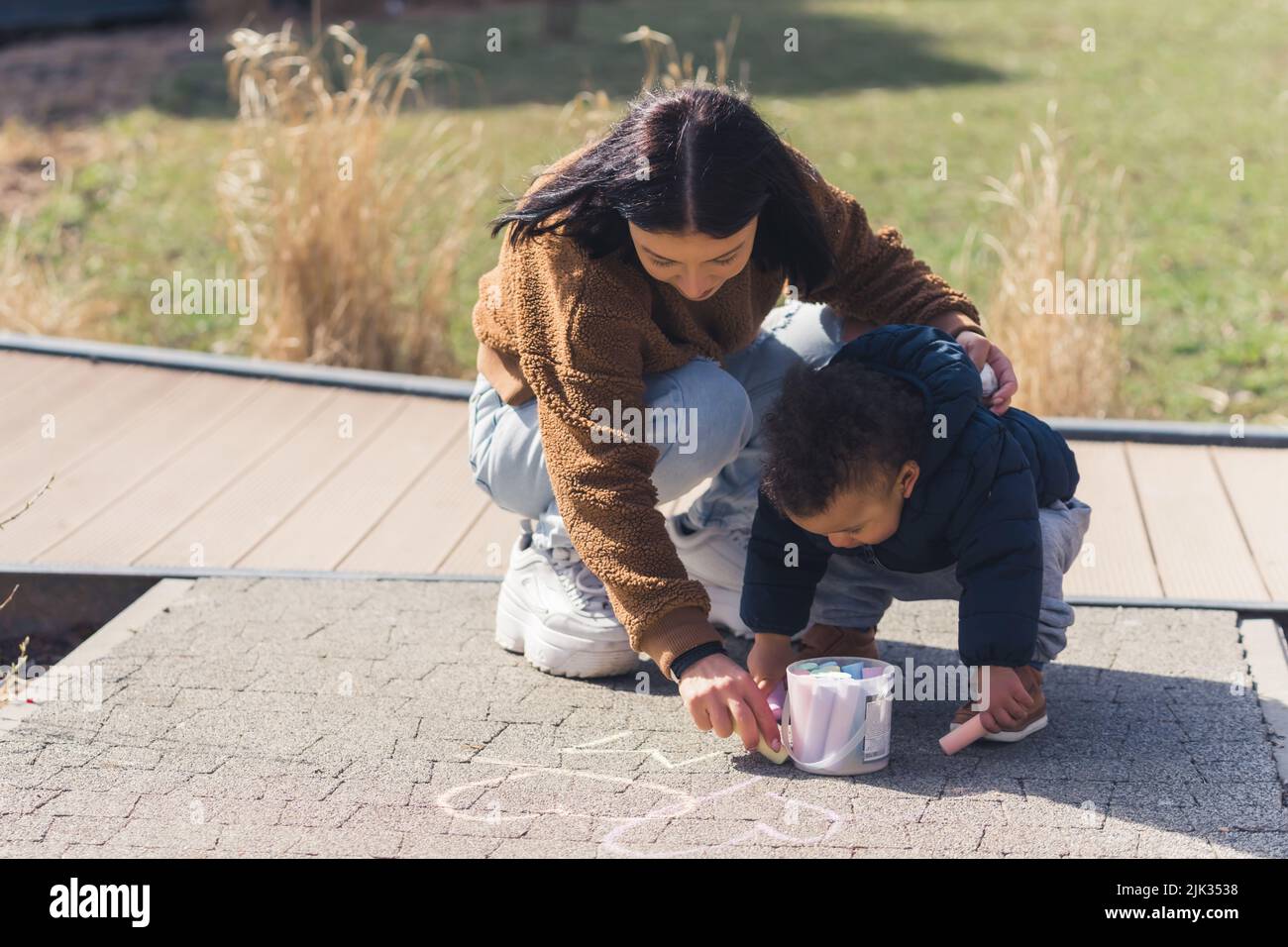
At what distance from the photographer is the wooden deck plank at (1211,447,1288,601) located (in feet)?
11.5

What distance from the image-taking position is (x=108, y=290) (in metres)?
6.32

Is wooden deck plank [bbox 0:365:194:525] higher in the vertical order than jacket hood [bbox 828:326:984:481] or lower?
lower

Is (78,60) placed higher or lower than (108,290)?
higher

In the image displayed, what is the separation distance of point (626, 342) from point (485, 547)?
1.08 meters

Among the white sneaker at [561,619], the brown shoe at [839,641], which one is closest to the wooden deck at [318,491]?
the white sneaker at [561,619]

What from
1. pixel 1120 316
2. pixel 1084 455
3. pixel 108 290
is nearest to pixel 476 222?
pixel 108 290

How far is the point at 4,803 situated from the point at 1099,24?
381 inches

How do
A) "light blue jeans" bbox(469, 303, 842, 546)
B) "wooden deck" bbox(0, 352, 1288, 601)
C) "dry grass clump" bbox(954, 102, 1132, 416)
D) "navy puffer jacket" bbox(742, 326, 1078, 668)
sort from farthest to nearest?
1. "dry grass clump" bbox(954, 102, 1132, 416)
2. "wooden deck" bbox(0, 352, 1288, 601)
3. "light blue jeans" bbox(469, 303, 842, 546)
4. "navy puffer jacket" bbox(742, 326, 1078, 668)

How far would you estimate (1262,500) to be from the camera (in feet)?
12.7

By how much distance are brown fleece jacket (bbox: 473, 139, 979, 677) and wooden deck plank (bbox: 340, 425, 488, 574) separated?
0.70 meters

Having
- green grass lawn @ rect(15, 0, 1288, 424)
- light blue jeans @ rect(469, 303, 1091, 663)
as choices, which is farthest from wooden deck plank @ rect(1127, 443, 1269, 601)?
green grass lawn @ rect(15, 0, 1288, 424)

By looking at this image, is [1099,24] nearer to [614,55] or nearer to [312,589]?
[614,55]

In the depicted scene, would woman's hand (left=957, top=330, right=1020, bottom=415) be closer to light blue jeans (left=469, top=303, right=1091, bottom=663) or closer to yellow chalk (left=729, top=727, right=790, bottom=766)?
light blue jeans (left=469, top=303, right=1091, bottom=663)
